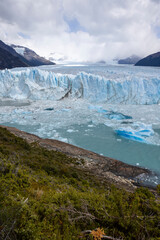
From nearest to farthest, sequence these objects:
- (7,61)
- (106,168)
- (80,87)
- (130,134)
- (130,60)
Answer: (106,168) < (130,134) < (80,87) < (7,61) < (130,60)

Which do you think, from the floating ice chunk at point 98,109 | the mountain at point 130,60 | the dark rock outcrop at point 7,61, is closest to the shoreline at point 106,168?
the floating ice chunk at point 98,109

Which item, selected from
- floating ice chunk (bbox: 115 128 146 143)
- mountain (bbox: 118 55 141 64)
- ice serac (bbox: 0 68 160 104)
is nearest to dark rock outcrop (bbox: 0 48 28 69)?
ice serac (bbox: 0 68 160 104)

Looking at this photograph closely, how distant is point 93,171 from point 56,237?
4772 mm

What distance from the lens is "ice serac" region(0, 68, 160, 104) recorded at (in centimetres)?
1780

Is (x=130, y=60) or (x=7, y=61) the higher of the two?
(x=130, y=60)

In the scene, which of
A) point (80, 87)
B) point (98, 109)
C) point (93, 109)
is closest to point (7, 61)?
point (80, 87)

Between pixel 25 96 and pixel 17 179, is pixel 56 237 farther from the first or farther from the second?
pixel 25 96

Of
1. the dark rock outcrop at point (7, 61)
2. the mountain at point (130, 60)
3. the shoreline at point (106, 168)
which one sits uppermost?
the mountain at point (130, 60)

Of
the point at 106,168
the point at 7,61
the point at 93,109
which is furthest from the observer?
the point at 7,61

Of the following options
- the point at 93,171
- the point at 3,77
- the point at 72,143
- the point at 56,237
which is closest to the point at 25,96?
the point at 3,77

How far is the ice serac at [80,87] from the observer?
58.4 ft

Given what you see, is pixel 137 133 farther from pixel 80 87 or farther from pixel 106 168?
pixel 80 87

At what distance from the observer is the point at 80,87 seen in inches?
780

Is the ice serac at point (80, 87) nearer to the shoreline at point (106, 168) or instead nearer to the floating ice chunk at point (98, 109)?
the floating ice chunk at point (98, 109)
